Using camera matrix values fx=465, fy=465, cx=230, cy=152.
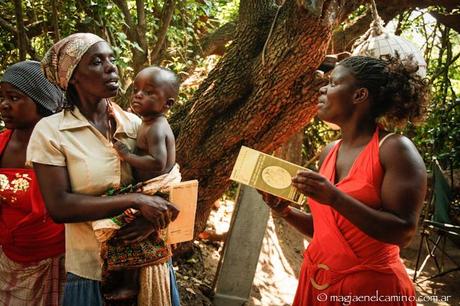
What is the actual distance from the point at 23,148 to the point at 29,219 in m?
0.35

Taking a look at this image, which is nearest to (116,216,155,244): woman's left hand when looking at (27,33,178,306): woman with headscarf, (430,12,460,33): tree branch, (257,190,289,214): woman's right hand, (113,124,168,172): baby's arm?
(27,33,178,306): woman with headscarf

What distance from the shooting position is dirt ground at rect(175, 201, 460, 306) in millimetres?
4912

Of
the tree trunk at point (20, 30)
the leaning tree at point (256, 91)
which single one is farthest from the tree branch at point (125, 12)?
the leaning tree at point (256, 91)

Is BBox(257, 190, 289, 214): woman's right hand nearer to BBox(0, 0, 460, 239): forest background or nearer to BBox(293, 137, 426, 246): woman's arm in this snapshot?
BBox(293, 137, 426, 246): woman's arm

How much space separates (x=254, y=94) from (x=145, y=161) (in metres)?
1.70

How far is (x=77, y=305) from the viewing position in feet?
6.20

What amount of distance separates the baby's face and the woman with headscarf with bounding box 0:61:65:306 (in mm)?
490

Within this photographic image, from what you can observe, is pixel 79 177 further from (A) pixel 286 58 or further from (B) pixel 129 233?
(A) pixel 286 58

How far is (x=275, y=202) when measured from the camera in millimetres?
2117

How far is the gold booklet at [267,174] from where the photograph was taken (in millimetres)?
1926

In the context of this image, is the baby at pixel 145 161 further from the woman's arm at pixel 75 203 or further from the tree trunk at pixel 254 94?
the tree trunk at pixel 254 94

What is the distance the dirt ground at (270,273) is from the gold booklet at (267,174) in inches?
108

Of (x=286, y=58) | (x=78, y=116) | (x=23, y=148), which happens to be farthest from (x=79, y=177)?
(x=286, y=58)

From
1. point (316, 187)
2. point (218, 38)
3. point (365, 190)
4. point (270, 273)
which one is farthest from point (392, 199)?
point (218, 38)
